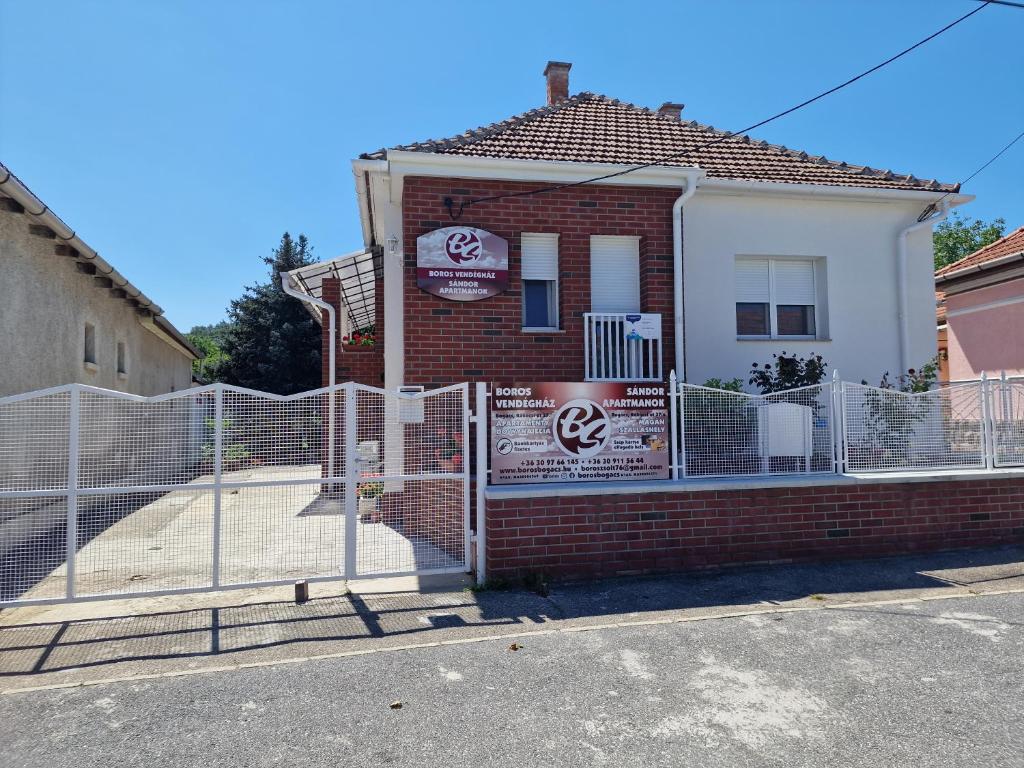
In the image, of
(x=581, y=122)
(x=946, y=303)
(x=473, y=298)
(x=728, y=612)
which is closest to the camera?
(x=728, y=612)

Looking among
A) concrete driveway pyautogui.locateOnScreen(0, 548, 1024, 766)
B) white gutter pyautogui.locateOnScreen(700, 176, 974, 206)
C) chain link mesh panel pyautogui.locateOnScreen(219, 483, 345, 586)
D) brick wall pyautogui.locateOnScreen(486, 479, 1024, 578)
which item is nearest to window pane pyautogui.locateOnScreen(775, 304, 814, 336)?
white gutter pyautogui.locateOnScreen(700, 176, 974, 206)

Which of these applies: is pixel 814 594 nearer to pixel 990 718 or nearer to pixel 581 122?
pixel 990 718

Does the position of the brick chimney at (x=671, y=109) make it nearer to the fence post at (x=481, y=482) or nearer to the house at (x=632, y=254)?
the house at (x=632, y=254)

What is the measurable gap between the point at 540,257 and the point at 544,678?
5.73m

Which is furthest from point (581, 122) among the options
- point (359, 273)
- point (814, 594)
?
point (814, 594)

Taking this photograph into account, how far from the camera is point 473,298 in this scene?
26.8 feet

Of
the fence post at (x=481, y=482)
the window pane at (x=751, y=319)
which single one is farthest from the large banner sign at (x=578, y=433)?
the window pane at (x=751, y=319)

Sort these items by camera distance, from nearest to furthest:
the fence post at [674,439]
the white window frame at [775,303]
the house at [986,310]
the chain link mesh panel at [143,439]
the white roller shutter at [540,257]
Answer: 1. the chain link mesh panel at [143,439]
2. the fence post at [674,439]
3. the white roller shutter at [540,257]
4. the white window frame at [775,303]
5. the house at [986,310]

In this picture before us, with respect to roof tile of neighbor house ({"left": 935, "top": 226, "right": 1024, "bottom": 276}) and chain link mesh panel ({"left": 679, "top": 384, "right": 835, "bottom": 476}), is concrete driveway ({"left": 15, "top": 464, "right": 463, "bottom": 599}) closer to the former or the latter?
Result: chain link mesh panel ({"left": 679, "top": 384, "right": 835, "bottom": 476})

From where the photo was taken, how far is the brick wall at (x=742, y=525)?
6.11m

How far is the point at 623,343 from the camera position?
Answer: 855 cm

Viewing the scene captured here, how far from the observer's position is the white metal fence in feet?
21.8

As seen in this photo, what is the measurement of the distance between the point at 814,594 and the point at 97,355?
430 inches

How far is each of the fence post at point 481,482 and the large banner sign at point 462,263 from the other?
7.47ft
